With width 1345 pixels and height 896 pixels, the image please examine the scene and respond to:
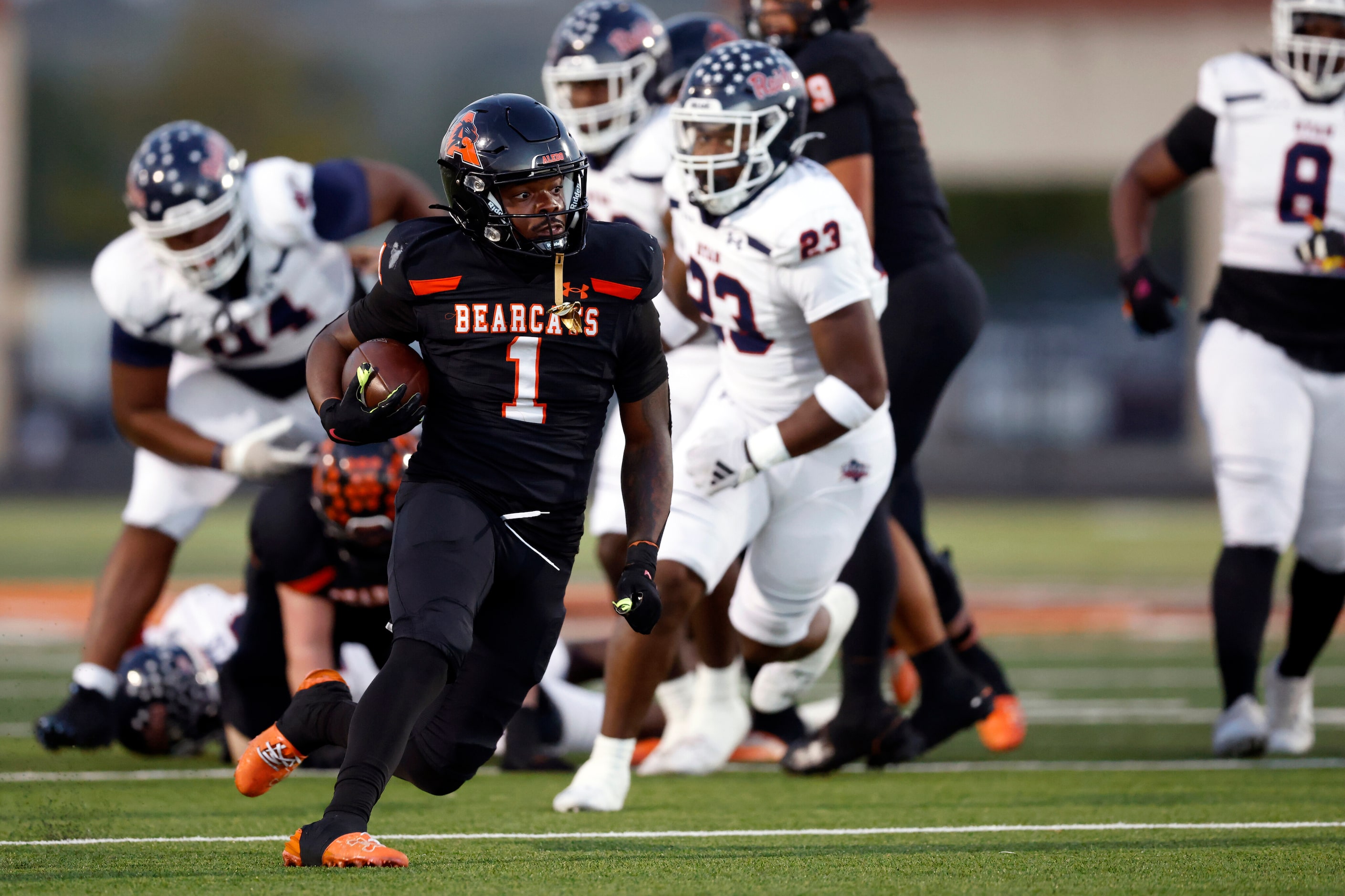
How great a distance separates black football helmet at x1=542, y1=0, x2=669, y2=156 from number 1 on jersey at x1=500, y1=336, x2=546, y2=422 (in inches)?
86.0

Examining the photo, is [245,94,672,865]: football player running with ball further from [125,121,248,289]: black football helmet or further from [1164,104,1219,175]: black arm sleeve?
[1164,104,1219,175]: black arm sleeve

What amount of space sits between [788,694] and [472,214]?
79.8 inches

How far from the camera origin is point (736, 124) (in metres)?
4.67

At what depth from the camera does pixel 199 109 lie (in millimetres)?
36562

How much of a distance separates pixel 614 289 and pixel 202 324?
87.1 inches

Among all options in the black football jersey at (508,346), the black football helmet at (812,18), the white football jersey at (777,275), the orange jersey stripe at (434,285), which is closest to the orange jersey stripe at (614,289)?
the black football jersey at (508,346)

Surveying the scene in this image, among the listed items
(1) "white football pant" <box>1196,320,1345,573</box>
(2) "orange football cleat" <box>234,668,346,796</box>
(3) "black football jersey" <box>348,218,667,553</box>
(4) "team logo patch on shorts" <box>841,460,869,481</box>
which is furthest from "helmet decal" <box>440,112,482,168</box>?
(1) "white football pant" <box>1196,320,1345,573</box>

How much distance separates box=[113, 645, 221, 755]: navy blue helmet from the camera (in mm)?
5422

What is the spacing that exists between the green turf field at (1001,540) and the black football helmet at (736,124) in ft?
24.2

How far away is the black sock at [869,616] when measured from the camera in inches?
200

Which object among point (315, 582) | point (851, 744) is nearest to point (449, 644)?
point (315, 582)

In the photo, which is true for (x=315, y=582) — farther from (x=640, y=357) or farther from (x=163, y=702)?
(x=640, y=357)

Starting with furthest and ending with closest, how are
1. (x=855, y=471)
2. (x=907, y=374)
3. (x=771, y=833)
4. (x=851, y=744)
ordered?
(x=907, y=374) < (x=851, y=744) < (x=855, y=471) < (x=771, y=833)

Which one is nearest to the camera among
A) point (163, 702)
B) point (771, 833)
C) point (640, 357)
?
point (640, 357)
